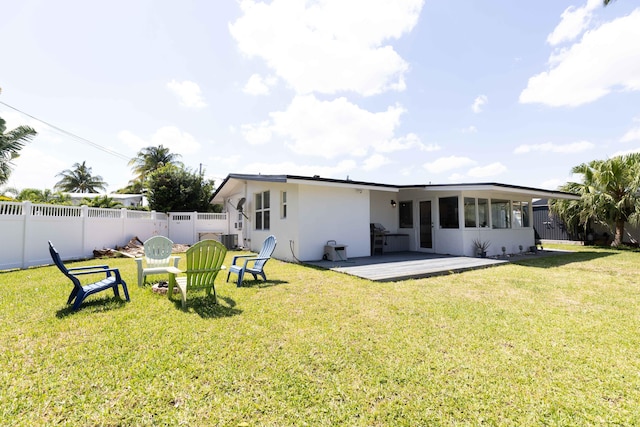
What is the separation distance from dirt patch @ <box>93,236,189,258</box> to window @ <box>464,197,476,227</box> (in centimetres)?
1261

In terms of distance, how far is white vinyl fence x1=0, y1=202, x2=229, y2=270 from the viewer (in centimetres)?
809

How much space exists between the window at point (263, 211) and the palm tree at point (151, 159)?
20391 mm

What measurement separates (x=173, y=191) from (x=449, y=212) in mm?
16918

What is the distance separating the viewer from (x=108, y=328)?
11.9 ft

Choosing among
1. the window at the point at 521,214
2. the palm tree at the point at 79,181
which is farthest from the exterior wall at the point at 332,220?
the palm tree at the point at 79,181

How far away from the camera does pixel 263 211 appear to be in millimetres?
11508

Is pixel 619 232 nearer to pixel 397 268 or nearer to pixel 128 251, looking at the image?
pixel 397 268

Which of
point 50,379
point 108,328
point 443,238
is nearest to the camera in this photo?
point 50,379

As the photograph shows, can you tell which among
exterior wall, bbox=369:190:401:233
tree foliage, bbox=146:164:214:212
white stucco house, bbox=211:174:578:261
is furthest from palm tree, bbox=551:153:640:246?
tree foliage, bbox=146:164:214:212

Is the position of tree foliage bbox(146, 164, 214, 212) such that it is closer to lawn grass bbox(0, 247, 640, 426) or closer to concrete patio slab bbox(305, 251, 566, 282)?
concrete patio slab bbox(305, 251, 566, 282)

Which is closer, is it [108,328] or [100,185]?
[108,328]

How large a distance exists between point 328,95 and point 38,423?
1373cm

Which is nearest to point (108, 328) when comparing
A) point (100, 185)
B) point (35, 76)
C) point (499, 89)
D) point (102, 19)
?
point (102, 19)

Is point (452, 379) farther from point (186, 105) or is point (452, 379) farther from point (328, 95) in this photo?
point (186, 105)
